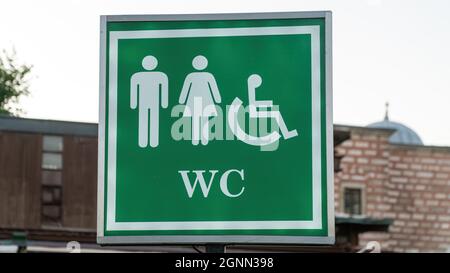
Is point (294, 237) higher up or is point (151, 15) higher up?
point (151, 15)

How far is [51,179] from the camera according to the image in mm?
50906

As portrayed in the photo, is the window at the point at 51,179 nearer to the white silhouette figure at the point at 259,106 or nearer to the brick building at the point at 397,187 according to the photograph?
the brick building at the point at 397,187

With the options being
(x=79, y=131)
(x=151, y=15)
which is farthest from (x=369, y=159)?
(x=151, y=15)

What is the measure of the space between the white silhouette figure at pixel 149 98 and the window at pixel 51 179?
1814 inches

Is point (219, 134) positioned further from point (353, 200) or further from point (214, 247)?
point (353, 200)

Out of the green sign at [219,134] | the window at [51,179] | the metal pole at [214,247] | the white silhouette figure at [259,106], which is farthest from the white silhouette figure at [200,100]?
the window at [51,179]

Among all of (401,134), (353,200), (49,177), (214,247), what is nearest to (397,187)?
(353,200)

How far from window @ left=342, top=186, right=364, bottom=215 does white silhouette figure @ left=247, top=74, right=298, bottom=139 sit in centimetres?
6069

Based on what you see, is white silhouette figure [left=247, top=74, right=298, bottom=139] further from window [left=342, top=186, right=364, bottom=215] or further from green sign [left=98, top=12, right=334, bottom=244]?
window [left=342, top=186, right=364, bottom=215]

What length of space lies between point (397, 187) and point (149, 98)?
208 feet

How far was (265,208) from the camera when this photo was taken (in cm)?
509
